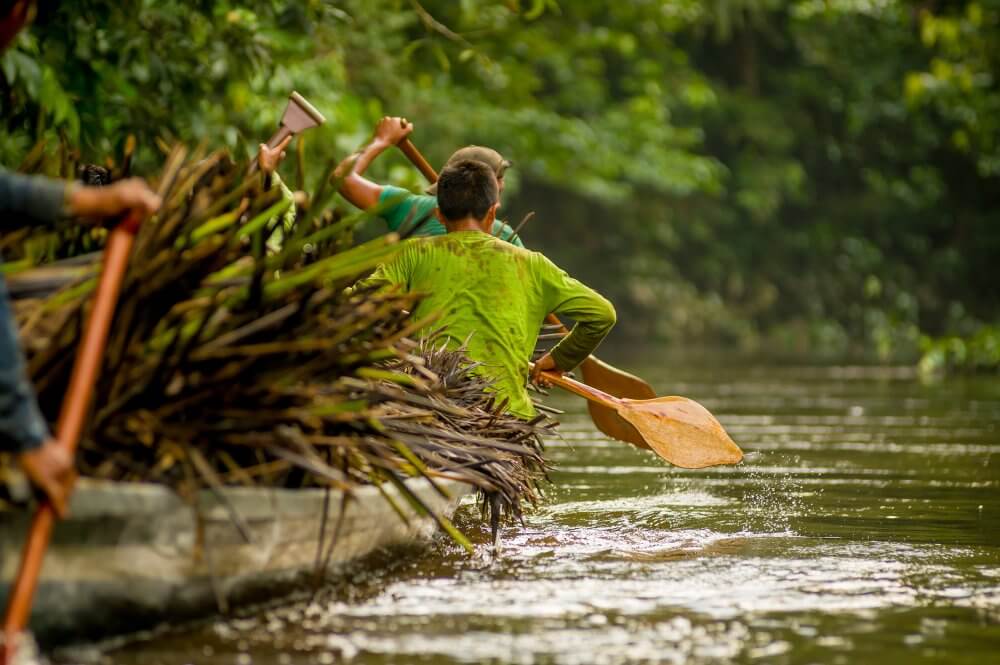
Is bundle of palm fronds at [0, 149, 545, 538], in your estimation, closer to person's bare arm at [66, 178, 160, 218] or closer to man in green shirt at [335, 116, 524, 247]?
person's bare arm at [66, 178, 160, 218]

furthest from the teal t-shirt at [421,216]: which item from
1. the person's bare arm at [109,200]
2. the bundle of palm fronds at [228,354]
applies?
the person's bare arm at [109,200]

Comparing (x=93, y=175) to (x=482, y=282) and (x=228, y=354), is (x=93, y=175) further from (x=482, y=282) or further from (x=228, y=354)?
(x=228, y=354)

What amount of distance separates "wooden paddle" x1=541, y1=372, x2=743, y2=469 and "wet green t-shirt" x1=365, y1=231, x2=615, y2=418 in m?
0.68

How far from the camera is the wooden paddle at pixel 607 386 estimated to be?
8188 millimetres

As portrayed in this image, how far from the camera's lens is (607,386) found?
8.67 meters

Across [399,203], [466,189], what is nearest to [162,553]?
[466,189]

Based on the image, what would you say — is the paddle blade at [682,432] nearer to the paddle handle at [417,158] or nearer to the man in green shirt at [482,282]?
the man in green shirt at [482,282]

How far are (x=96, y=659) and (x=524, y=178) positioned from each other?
32497mm

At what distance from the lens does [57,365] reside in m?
4.54

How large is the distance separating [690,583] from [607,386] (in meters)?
3.45

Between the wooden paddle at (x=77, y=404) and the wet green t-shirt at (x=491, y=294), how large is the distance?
2307mm

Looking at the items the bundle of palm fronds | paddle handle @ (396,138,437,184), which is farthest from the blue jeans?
paddle handle @ (396,138,437,184)

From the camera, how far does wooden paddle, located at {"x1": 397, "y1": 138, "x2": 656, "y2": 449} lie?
322 inches

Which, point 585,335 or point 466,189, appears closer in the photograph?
point 466,189
